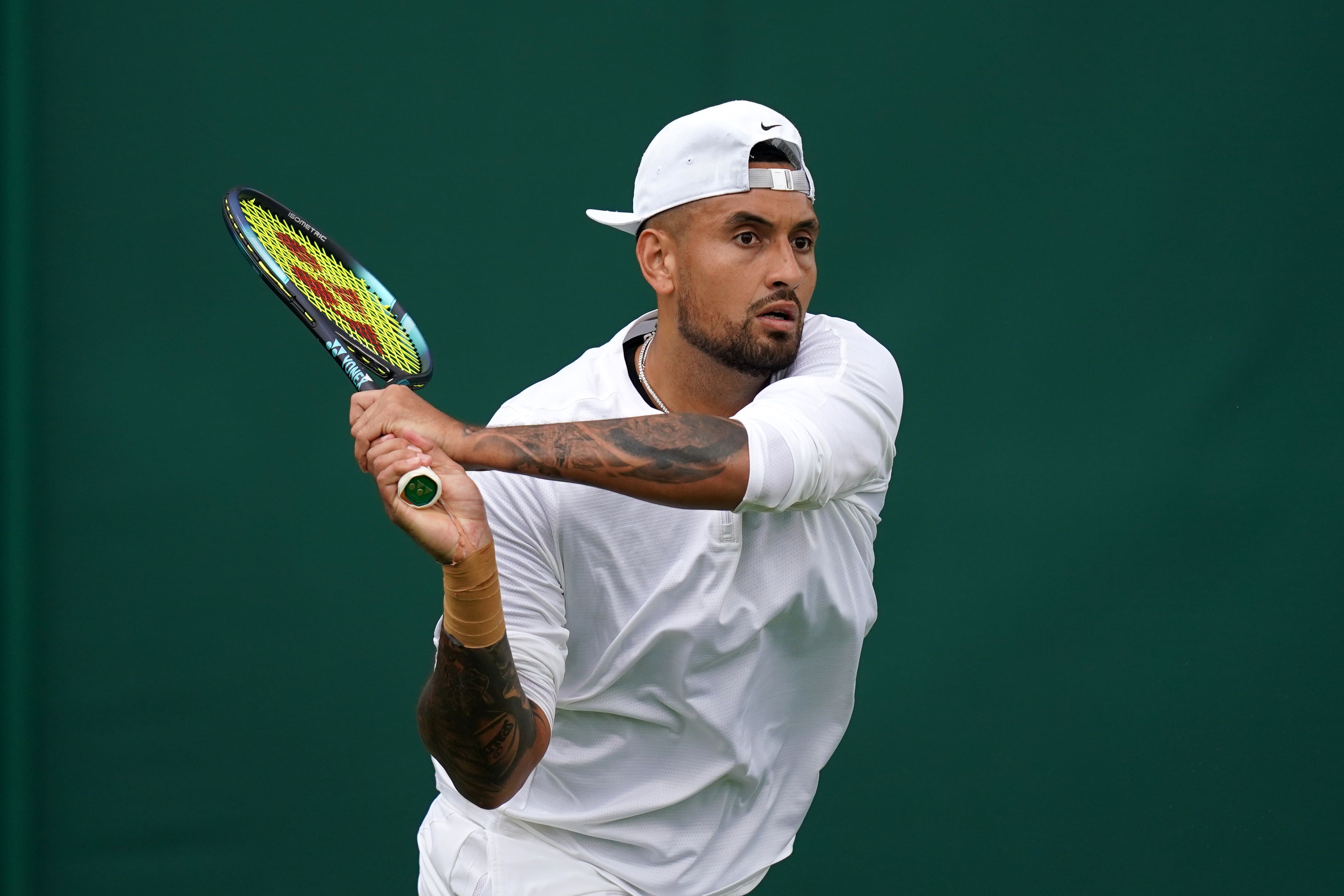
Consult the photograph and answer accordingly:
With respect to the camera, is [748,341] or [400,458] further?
[748,341]

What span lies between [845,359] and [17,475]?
1986 mm

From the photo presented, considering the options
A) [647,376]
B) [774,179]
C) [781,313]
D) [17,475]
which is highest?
[774,179]

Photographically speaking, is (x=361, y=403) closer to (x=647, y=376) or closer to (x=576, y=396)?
(x=576, y=396)

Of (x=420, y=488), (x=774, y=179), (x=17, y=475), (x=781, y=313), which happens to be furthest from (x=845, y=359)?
(x=17, y=475)

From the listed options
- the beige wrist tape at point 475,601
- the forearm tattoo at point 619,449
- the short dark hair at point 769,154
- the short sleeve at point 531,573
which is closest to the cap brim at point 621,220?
the short dark hair at point 769,154

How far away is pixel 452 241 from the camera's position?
3.36 m

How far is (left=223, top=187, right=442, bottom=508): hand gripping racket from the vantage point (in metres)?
2.20

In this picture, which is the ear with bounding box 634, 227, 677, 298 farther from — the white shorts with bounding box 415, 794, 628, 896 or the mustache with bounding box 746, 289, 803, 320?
the white shorts with bounding box 415, 794, 628, 896

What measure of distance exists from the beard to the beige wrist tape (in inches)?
22.9

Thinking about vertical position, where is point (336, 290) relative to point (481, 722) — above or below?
above

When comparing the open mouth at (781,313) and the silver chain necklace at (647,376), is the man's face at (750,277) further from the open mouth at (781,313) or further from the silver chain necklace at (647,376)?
the silver chain necklace at (647,376)

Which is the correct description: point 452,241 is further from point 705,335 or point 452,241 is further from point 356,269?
point 705,335

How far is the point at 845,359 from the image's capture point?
2152mm

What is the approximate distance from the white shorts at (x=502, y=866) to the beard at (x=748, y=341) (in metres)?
0.85
